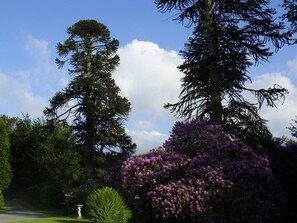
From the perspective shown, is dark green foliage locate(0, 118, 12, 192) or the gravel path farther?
dark green foliage locate(0, 118, 12, 192)

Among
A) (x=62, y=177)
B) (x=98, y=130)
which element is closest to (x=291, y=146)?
(x=98, y=130)

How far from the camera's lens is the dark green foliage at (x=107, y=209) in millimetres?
13328

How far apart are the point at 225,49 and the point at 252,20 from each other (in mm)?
Answer: 1572

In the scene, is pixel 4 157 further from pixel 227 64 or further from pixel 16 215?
pixel 227 64

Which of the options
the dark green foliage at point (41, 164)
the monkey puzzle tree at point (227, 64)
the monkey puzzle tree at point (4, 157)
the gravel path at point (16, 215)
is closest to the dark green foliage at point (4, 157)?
the monkey puzzle tree at point (4, 157)

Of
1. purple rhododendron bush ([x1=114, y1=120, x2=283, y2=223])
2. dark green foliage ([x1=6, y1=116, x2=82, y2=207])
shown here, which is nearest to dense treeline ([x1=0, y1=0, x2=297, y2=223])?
purple rhododendron bush ([x1=114, y1=120, x2=283, y2=223])

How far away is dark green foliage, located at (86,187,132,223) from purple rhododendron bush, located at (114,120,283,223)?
702mm

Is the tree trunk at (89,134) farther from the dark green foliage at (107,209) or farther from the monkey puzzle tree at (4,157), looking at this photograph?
the dark green foliage at (107,209)

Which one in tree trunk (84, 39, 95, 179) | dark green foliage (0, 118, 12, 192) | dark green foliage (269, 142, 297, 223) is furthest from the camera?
dark green foliage (0, 118, 12, 192)

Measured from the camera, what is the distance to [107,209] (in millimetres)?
13398

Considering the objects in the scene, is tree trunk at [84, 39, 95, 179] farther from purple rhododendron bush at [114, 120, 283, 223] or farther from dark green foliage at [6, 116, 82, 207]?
purple rhododendron bush at [114, 120, 283, 223]

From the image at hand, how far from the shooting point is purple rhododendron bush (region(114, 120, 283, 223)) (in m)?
12.9

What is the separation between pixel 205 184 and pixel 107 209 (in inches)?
123

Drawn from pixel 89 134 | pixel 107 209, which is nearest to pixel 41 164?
pixel 89 134
